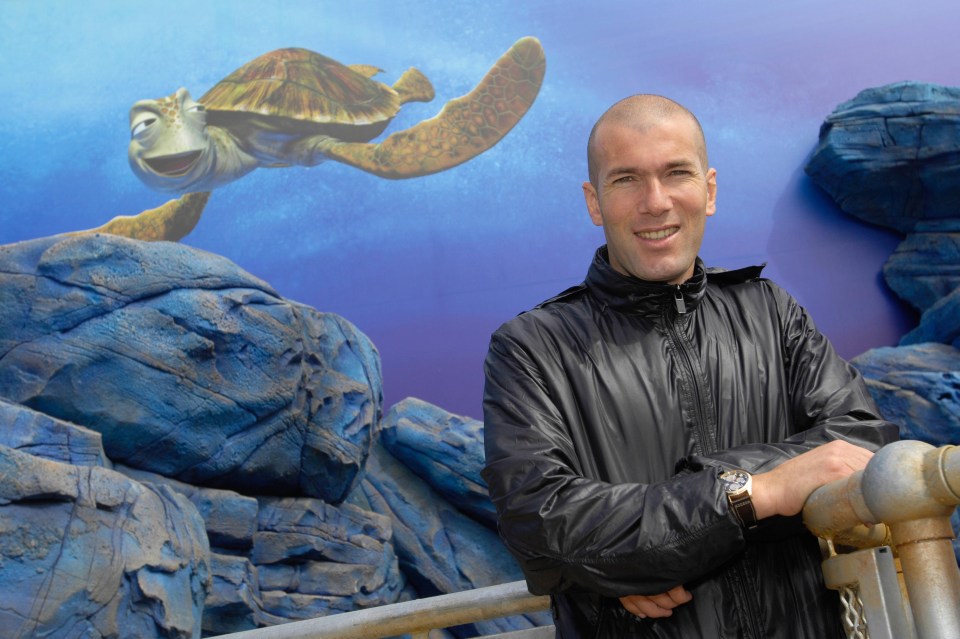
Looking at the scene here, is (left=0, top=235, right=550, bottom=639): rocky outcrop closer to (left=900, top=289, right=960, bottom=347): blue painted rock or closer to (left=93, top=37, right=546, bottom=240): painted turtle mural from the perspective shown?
(left=93, top=37, right=546, bottom=240): painted turtle mural

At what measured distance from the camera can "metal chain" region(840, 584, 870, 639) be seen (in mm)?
964

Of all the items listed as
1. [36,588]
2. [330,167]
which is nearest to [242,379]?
[36,588]

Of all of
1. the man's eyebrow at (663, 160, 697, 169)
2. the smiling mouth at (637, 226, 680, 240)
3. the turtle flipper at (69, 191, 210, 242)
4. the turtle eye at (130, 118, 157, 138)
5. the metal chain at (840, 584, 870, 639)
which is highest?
the turtle eye at (130, 118, 157, 138)

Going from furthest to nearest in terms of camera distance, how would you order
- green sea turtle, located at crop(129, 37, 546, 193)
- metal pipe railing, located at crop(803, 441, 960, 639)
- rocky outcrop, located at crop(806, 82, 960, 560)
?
green sea turtle, located at crop(129, 37, 546, 193) → rocky outcrop, located at crop(806, 82, 960, 560) → metal pipe railing, located at crop(803, 441, 960, 639)

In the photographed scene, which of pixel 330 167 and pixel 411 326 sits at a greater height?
pixel 330 167

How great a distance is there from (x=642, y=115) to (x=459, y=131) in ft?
30.6

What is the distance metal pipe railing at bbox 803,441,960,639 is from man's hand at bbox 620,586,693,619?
354 millimetres

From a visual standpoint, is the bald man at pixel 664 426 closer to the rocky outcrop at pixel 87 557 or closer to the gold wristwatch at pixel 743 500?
the gold wristwatch at pixel 743 500

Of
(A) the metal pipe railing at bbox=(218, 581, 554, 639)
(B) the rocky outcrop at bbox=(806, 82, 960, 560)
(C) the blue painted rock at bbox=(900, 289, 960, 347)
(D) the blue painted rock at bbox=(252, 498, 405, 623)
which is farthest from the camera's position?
(B) the rocky outcrop at bbox=(806, 82, 960, 560)

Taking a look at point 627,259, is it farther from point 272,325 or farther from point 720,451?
point 272,325

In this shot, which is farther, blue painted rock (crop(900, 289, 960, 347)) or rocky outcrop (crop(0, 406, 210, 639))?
blue painted rock (crop(900, 289, 960, 347))

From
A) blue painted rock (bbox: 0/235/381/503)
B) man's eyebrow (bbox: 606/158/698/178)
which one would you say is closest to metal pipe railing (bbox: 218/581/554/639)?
man's eyebrow (bbox: 606/158/698/178)

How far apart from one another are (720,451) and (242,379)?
6600 millimetres

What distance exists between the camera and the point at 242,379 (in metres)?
7.46
